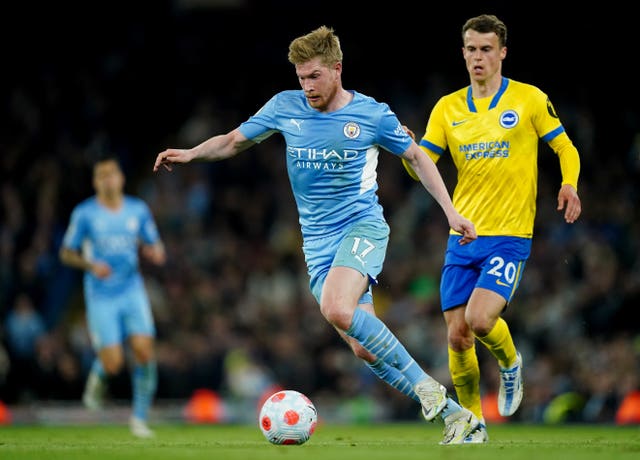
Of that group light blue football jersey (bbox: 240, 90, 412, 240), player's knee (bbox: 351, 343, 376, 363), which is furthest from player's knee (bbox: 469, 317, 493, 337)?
light blue football jersey (bbox: 240, 90, 412, 240)

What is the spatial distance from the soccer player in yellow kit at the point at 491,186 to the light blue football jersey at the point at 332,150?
51cm

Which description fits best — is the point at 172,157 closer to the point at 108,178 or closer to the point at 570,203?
the point at 570,203

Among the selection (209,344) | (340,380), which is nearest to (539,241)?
(340,380)

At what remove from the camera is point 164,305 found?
1867 cm

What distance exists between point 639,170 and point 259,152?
648 centimetres

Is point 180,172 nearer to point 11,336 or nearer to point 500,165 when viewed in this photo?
point 11,336

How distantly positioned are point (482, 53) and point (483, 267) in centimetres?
163

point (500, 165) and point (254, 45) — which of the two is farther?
point (254, 45)

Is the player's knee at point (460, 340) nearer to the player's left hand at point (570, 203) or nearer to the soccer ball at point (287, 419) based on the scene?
the player's left hand at point (570, 203)

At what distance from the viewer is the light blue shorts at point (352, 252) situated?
8469 mm

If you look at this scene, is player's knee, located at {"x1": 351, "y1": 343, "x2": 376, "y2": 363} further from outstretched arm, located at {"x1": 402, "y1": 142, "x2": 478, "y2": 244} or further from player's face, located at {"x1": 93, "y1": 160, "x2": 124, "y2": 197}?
player's face, located at {"x1": 93, "y1": 160, "x2": 124, "y2": 197}

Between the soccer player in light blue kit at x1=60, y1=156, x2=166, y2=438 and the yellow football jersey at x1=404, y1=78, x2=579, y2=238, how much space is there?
15.0 feet

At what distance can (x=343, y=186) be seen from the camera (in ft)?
28.7

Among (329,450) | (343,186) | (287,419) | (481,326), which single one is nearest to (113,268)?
(343,186)
